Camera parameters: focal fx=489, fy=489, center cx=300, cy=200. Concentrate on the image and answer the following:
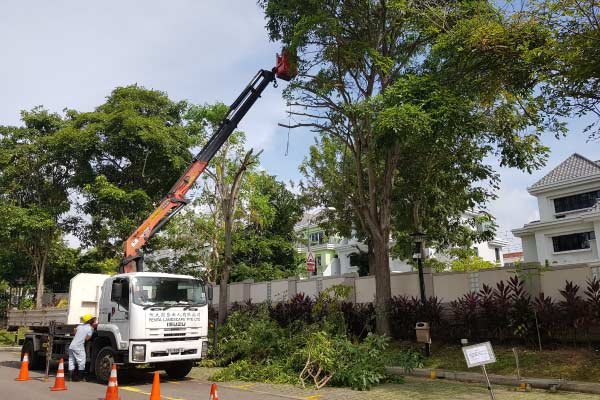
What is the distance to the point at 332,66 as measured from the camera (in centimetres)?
1584

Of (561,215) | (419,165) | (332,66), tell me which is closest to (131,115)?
(332,66)

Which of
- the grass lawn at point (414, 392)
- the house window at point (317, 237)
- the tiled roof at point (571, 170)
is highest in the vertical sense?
the tiled roof at point (571, 170)

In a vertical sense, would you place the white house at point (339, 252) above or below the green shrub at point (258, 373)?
above

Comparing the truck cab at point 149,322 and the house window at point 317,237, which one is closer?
the truck cab at point 149,322

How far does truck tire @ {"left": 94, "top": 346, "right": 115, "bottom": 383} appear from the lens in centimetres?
1145

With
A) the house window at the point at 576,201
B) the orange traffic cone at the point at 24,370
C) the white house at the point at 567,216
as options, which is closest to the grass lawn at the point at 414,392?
the orange traffic cone at the point at 24,370

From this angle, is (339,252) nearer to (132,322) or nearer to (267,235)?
(267,235)

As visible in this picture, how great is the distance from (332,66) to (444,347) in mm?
9312

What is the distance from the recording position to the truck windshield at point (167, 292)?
11445 mm

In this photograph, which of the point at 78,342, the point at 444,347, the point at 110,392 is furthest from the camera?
the point at 444,347

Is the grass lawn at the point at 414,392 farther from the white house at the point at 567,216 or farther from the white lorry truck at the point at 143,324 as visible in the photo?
the white house at the point at 567,216

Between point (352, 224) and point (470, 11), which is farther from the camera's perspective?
point (352, 224)

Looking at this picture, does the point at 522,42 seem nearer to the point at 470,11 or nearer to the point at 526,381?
the point at 470,11

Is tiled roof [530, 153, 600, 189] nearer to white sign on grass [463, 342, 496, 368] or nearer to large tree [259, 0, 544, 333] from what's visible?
large tree [259, 0, 544, 333]
